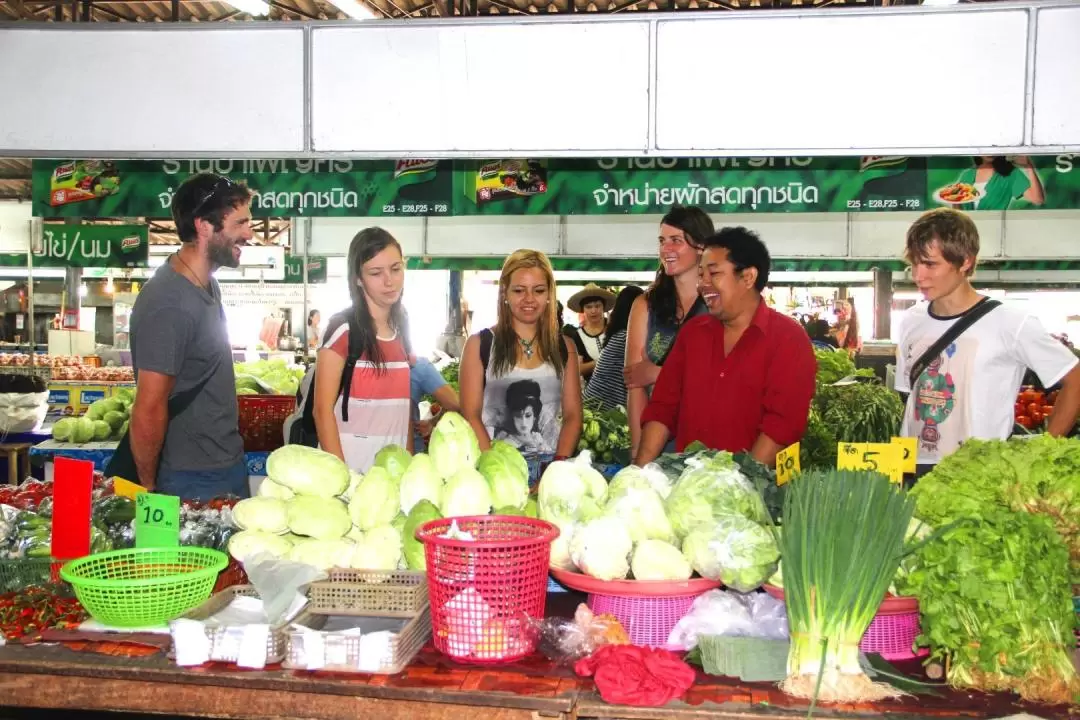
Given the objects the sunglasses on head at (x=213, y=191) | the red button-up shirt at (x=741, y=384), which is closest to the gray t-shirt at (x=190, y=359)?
the sunglasses on head at (x=213, y=191)

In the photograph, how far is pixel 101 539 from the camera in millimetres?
2543

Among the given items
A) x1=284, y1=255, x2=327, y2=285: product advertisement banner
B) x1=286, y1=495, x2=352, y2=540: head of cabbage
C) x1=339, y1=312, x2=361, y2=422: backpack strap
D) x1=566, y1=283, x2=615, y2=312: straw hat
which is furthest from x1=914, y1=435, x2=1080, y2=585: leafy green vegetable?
x1=284, y1=255, x2=327, y2=285: product advertisement banner

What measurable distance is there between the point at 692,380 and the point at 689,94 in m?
1.17

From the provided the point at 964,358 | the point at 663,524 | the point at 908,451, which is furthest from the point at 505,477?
the point at 964,358

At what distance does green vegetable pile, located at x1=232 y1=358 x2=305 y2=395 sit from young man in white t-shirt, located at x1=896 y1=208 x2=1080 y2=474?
4.35m

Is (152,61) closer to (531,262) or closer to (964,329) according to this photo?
(531,262)

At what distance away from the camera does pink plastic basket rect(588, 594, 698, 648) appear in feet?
6.99

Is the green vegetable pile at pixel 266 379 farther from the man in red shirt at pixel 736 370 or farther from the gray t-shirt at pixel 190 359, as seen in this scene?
the man in red shirt at pixel 736 370

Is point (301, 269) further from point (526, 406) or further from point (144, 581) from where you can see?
point (144, 581)

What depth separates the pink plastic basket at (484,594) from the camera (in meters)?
1.97

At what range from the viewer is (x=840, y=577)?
75.7 inches

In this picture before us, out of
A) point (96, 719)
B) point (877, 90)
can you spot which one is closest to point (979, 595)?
point (877, 90)

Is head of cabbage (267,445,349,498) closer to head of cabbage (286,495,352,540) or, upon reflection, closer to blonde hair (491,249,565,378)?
head of cabbage (286,495,352,540)

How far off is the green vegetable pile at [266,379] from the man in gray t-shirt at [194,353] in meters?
2.47
